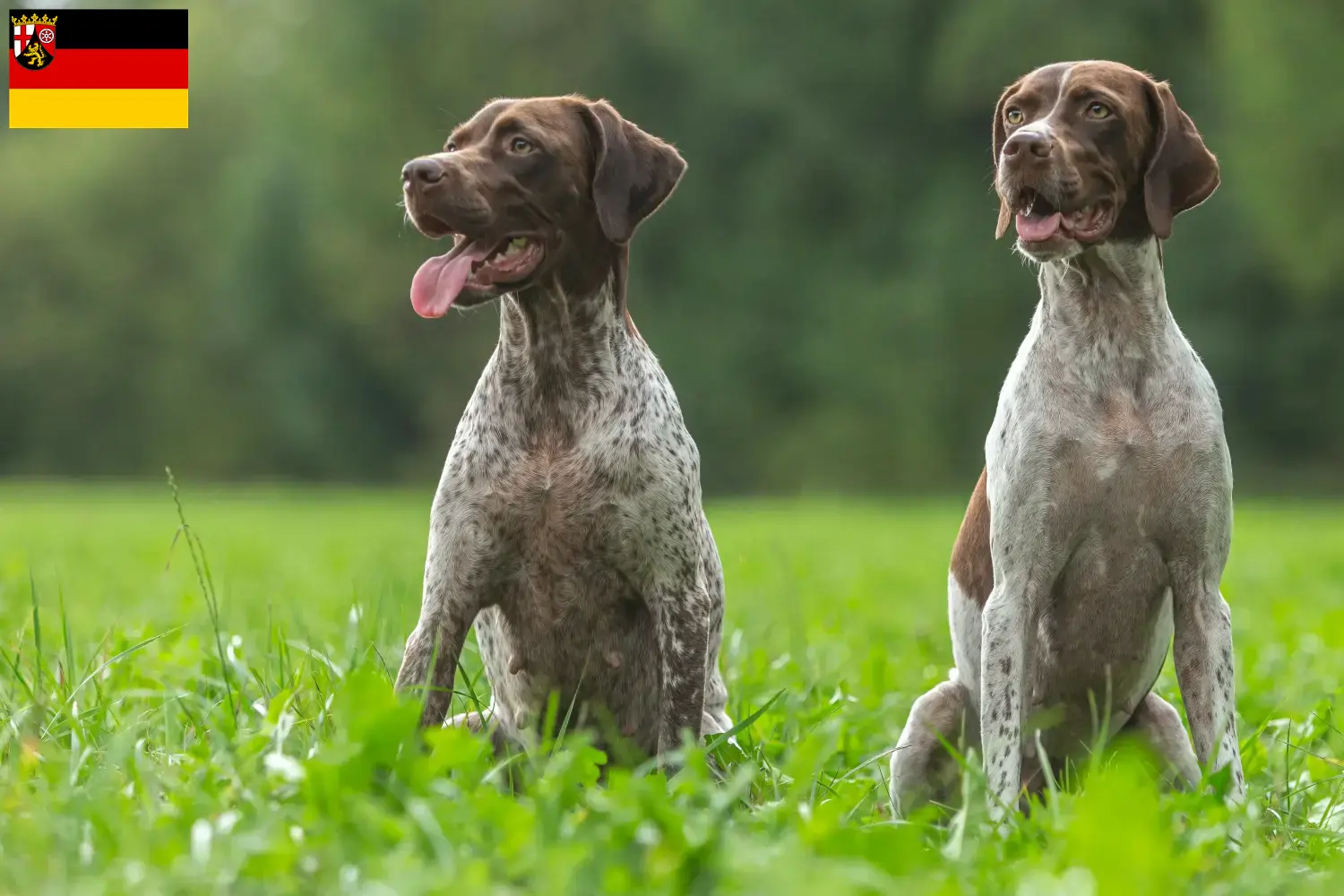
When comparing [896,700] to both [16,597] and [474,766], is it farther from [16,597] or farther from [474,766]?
[16,597]

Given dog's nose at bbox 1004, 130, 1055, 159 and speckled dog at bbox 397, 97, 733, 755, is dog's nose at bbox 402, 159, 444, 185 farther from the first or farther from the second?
dog's nose at bbox 1004, 130, 1055, 159

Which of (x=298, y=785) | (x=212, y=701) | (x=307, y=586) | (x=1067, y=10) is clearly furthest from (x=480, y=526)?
(x=1067, y=10)

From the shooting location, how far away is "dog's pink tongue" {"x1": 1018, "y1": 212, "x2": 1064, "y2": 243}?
4.01m

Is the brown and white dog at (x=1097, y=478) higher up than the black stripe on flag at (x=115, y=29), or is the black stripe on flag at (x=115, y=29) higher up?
the black stripe on flag at (x=115, y=29)

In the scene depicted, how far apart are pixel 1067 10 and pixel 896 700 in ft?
76.3

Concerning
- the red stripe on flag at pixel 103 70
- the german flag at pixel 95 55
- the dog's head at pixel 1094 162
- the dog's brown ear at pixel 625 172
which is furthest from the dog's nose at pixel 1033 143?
the red stripe on flag at pixel 103 70

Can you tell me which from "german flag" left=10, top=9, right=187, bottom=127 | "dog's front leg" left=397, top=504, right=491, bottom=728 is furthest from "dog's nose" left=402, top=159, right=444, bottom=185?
"german flag" left=10, top=9, right=187, bottom=127

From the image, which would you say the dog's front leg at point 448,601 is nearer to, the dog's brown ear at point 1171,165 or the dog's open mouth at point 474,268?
the dog's open mouth at point 474,268

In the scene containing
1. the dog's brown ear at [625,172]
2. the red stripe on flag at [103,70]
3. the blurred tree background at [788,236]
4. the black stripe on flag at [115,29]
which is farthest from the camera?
the blurred tree background at [788,236]

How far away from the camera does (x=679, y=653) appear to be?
13.2ft

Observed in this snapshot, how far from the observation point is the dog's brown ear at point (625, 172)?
426cm

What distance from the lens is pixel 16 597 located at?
7.27m

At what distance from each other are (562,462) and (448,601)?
45 cm

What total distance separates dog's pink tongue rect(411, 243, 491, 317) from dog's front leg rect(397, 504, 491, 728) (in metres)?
0.54
